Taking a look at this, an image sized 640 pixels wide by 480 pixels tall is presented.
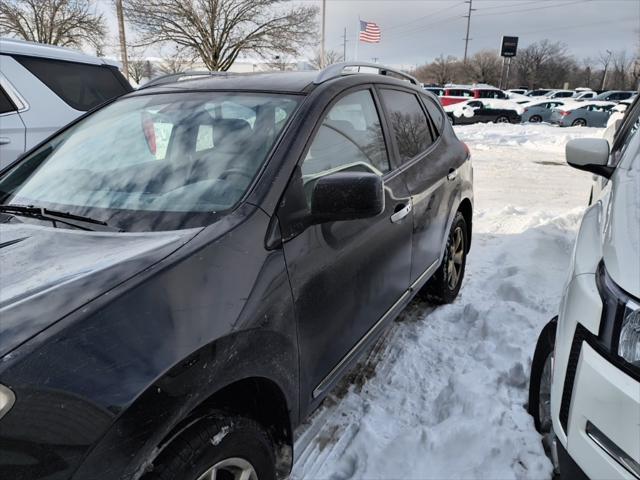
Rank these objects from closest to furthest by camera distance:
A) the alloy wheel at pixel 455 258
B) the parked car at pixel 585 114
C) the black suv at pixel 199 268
Answer: the black suv at pixel 199 268 → the alloy wheel at pixel 455 258 → the parked car at pixel 585 114

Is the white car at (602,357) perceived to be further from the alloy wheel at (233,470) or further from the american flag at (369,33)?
the american flag at (369,33)

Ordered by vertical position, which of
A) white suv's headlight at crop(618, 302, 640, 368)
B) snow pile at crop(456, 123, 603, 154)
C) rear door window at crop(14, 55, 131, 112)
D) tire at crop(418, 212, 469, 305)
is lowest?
snow pile at crop(456, 123, 603, 154)

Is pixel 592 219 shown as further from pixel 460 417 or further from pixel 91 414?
pixel 91 414

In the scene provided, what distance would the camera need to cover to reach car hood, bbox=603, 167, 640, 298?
1622 millimetres

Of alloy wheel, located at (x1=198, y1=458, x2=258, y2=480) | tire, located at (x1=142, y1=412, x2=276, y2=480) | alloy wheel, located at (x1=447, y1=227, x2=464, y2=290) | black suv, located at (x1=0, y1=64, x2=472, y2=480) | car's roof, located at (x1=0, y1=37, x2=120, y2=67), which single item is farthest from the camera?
car's roof, located at (x1=0, y1=37, x2=120, y2=67)

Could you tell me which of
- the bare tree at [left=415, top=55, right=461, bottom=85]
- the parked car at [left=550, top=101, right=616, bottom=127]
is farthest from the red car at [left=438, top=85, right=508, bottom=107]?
the bare tree at [left=415, top=55, right=461, bottom=85]

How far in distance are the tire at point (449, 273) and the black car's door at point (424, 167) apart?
0.31 m

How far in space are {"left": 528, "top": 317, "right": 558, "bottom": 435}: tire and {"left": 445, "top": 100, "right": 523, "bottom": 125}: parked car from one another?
69.8 feet

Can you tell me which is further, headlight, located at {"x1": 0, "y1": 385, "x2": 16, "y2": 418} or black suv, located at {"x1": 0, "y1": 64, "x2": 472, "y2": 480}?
black suv, located at {"x1": 0, "y1": 64, "x2": 472, "y2": 480}

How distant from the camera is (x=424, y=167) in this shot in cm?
321

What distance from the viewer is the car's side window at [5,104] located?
180 inches

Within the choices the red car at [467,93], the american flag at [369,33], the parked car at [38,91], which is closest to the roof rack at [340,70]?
the parked car at [38,91]

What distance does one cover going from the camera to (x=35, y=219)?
184 centimetres

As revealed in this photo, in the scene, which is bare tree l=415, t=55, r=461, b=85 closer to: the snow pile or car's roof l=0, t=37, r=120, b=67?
the snow pile
